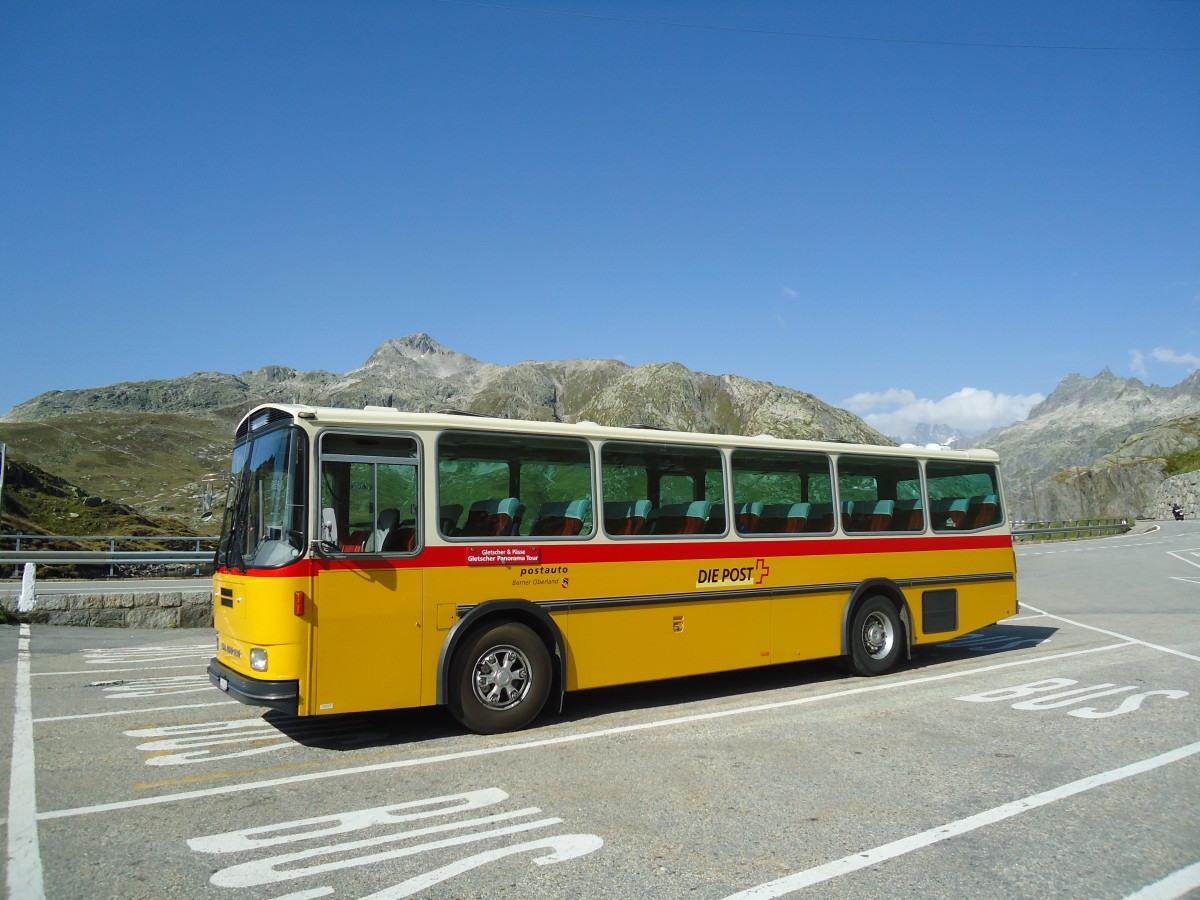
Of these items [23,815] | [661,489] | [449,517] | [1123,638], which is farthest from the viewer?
[1123,638]

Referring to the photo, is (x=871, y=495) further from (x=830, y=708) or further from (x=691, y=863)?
(x=691, y=863)

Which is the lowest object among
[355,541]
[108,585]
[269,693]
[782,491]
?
[269,693]

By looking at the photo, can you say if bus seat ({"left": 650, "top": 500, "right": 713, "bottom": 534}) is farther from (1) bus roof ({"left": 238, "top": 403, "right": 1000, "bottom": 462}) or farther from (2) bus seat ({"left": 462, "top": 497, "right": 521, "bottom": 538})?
(2) bus seat ({"left": 462, "top": 497, "right": 521, "bottom": 538})

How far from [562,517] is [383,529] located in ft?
5.83

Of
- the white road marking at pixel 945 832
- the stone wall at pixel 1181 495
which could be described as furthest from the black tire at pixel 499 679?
the stone wall at pixel 1181 495

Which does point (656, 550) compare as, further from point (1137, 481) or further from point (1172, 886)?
point (1137, 481)

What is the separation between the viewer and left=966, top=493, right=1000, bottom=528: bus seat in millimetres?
12000

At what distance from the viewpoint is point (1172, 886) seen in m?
4.30

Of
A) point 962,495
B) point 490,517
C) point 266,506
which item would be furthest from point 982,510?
point 266,506

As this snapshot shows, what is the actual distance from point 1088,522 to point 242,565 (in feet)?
185

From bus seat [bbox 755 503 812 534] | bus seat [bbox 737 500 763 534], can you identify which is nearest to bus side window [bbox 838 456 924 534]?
bus seat [bbox 755 503 812 534]

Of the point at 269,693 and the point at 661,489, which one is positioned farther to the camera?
the point at 661,489

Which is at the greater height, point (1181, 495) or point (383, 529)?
point (1181, 495)

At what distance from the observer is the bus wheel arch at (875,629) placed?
34.3ft
